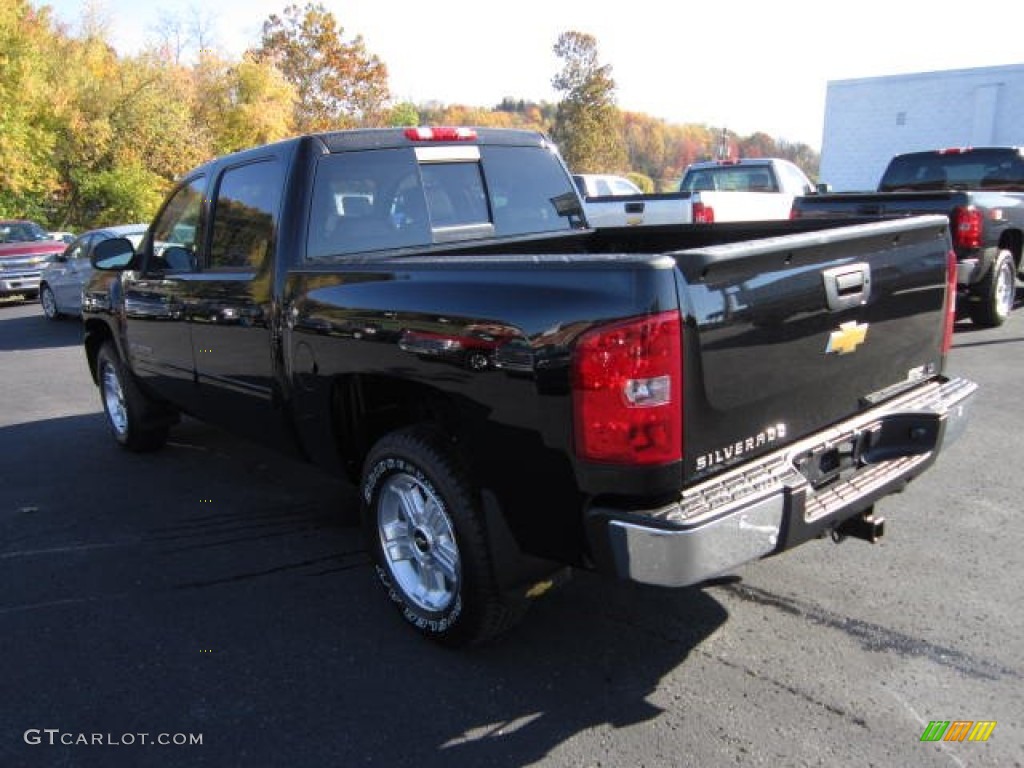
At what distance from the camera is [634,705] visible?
2840 millimetres

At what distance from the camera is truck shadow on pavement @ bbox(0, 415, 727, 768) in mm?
2734

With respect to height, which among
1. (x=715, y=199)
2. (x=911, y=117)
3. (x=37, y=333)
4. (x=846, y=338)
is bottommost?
(x=37, y=333)

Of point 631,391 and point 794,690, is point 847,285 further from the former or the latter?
point 794,690

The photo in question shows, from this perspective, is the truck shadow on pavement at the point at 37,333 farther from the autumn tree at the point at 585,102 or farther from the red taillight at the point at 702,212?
the autumn tree at the point at 585,102

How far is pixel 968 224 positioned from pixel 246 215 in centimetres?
727

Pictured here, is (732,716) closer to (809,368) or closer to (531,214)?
(809,368)

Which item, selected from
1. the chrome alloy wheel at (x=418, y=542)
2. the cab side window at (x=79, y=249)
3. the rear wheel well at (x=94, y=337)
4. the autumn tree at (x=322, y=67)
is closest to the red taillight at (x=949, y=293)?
the chrome alloy wheel at (x=418, y=542)

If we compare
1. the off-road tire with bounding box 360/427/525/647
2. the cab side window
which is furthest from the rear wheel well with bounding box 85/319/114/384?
the cab side window

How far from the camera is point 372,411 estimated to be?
3.56m

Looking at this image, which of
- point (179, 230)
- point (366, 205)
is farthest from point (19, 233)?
point (366, 205)

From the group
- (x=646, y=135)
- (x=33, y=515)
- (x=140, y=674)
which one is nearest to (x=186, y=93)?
(x=33, y=515)

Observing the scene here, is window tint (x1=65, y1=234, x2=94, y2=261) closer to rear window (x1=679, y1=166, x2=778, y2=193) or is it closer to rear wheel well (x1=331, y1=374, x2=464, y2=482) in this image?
rear window (x1=679, y1=166, x2=778, y2=193)

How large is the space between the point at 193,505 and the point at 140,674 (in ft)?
6.27

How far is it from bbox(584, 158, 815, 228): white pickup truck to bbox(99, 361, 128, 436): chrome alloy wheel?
4.22 meters
